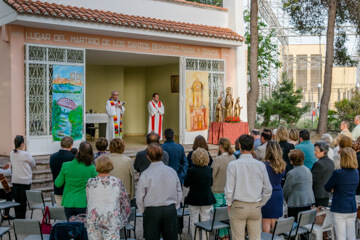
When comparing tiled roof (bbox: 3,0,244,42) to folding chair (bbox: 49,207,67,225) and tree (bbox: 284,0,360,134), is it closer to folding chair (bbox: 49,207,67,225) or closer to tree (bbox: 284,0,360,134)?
tree (bbox: 284,0,360,134)

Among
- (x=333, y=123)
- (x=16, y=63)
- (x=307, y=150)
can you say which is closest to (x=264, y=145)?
(x=307, y=150)

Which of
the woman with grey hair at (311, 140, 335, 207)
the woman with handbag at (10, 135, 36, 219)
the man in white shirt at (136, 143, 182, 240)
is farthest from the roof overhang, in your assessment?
the woman with grey hair at (311, 140, 335, 207)

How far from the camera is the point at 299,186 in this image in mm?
5887

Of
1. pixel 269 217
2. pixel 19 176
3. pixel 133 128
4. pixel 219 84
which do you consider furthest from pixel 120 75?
pixel 269 217

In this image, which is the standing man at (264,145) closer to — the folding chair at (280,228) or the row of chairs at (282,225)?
the row of chairs at (282,225)

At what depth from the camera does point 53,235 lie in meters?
4.64

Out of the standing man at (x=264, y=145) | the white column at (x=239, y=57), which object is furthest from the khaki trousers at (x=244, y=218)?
the white column at (x=239, y=57)

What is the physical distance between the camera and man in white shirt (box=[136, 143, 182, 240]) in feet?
15.8

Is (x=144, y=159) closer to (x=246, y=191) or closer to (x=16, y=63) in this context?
(x=246, y=191)

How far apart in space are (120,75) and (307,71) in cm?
3385

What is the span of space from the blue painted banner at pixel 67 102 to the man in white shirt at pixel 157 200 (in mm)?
6805

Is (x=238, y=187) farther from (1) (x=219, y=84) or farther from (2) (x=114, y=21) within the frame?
(1) (x=219, y=84)

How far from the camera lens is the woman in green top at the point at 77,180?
17.6 ft

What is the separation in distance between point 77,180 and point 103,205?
0.71m
